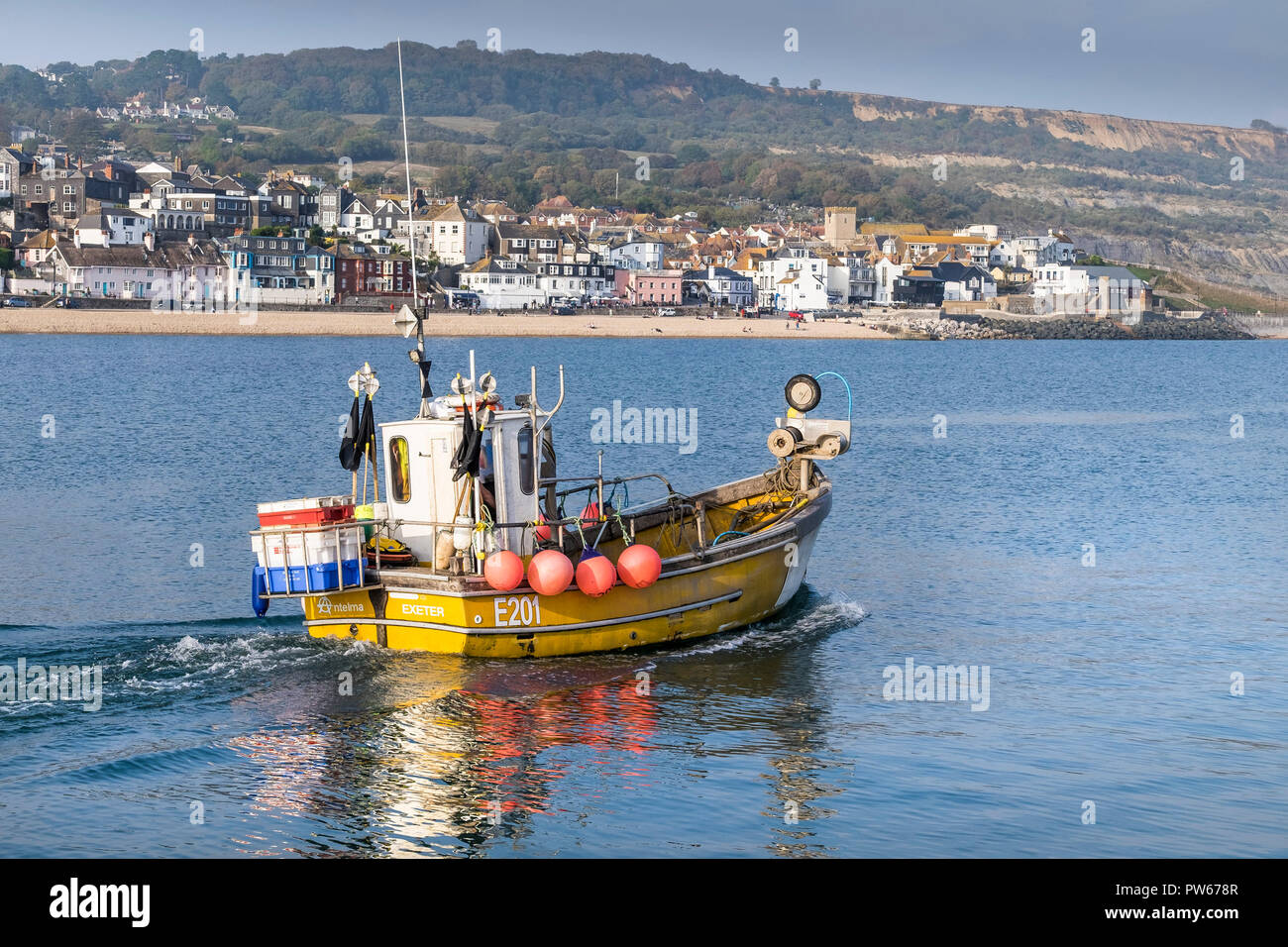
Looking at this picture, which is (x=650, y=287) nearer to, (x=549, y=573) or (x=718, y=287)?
(x=718, y=287)

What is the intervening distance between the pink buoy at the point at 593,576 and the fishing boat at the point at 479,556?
18mm

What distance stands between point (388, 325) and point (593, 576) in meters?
105

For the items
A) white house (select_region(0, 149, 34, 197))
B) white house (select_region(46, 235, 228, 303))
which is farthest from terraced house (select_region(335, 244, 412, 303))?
white house (select_region(0, 149, 34, 197))

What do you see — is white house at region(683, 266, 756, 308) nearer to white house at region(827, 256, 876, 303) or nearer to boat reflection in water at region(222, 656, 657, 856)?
white house at region(827, 256, 876, 303)

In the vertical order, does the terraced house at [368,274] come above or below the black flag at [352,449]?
above

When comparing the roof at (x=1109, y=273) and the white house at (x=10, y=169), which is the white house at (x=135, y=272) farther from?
the roof at (x=1109, y=273)

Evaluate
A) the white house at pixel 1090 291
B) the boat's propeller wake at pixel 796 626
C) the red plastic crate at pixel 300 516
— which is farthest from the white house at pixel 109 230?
the red plastic crate at pixel 300 516

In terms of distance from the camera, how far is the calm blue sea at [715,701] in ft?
46.9

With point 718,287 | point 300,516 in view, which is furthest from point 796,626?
point 718,287

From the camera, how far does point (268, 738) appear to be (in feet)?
53.7

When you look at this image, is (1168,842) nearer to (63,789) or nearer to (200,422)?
(63,789)

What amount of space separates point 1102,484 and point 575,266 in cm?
11583

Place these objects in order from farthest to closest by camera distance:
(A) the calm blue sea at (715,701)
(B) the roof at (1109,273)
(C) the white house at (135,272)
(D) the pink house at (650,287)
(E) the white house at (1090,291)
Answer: (B) the roof at (1109,273), (E) the white house at (1090,291), (D) the pink house at (650,287), (C) the white house at (135,272), (A) the calm blue sea at (715,701)

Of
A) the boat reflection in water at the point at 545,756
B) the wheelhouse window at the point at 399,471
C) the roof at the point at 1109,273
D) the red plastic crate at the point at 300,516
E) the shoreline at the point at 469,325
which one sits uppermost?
the roof at the point at 1109,273
